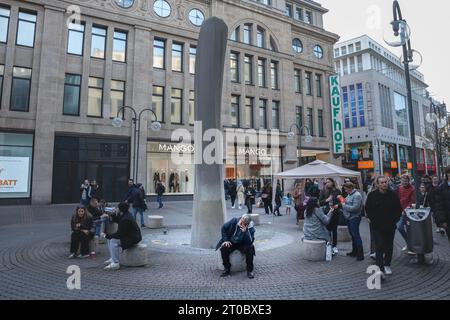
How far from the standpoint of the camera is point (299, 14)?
3772 cm

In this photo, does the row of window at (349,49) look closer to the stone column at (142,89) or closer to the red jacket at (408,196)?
the stone column at (142,89)

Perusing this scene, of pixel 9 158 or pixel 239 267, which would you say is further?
pixel 9 158

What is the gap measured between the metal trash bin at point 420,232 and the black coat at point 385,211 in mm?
1176

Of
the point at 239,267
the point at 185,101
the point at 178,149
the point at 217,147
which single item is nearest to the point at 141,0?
the point at 185,101

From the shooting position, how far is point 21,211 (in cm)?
1745

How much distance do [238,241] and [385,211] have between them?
9.97 feet

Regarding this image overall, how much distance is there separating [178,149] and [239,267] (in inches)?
799

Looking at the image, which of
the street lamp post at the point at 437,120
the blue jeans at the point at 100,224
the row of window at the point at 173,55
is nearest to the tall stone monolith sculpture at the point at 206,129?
the blue jeans at the point at 100,224

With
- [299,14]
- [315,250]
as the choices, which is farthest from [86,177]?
[299,14]

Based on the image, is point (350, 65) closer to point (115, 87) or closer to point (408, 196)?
point (115, 87)

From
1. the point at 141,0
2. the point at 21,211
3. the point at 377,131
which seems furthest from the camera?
the point at 377,131

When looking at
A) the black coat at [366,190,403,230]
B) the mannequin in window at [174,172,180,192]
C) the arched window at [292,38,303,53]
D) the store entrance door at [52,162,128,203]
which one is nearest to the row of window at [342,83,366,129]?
the arched window at [292,38,303,53]

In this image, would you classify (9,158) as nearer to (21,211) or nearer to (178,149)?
(21,211)

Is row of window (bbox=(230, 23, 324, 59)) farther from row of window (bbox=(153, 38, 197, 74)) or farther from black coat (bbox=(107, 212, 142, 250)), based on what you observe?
black coat (bbox=(107, 212, 142, 250))
